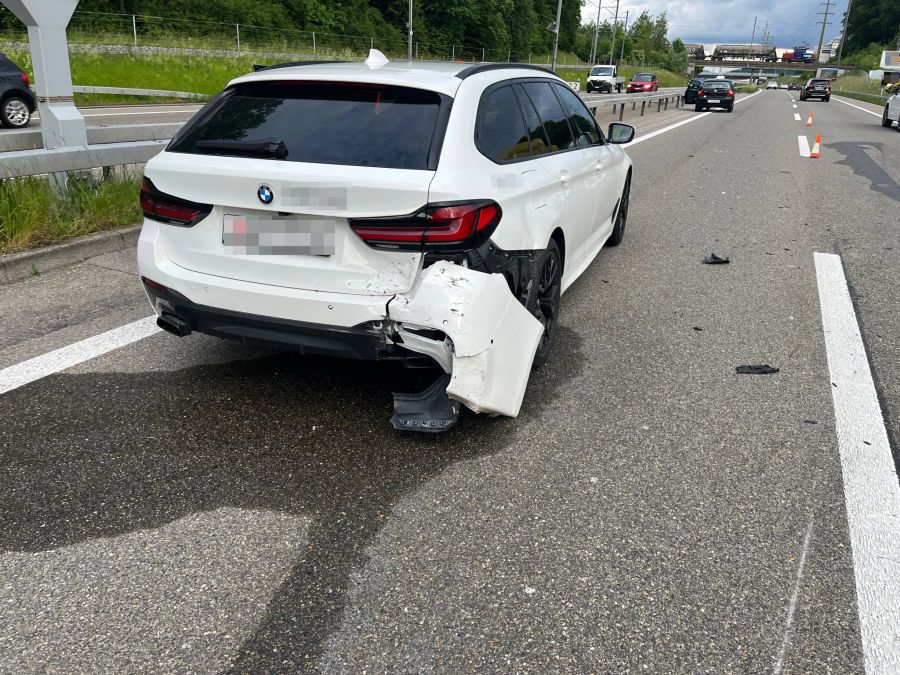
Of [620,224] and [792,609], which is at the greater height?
[620,224]

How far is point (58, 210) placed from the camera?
609 cm

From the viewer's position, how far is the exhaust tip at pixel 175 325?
143 inches

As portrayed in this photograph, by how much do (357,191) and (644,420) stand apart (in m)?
1.83

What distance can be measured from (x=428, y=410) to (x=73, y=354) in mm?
2248

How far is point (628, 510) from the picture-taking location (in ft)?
9.62

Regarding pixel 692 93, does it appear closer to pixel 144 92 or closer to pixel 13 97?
pixel 144 92

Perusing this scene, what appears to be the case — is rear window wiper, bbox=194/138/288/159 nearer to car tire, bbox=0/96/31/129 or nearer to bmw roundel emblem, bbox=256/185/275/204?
bmw roundel emblem, bbox=256/185/275/204

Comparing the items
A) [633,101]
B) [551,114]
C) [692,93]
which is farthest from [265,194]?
[692,93]

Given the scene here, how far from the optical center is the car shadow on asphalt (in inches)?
102

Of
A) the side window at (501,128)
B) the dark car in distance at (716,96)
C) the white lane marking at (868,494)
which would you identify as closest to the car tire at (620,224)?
the white lane marking at (868,494)

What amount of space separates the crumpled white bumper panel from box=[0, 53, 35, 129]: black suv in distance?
1405 cm

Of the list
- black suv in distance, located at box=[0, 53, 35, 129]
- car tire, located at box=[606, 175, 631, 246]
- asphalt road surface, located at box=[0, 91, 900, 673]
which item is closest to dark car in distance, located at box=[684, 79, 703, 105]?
black suv in distance, located at box=[0, 53, 35, 129]

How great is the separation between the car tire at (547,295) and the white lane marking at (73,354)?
2.41 m

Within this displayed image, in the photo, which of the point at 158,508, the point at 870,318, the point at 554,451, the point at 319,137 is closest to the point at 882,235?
the point at 870,318
